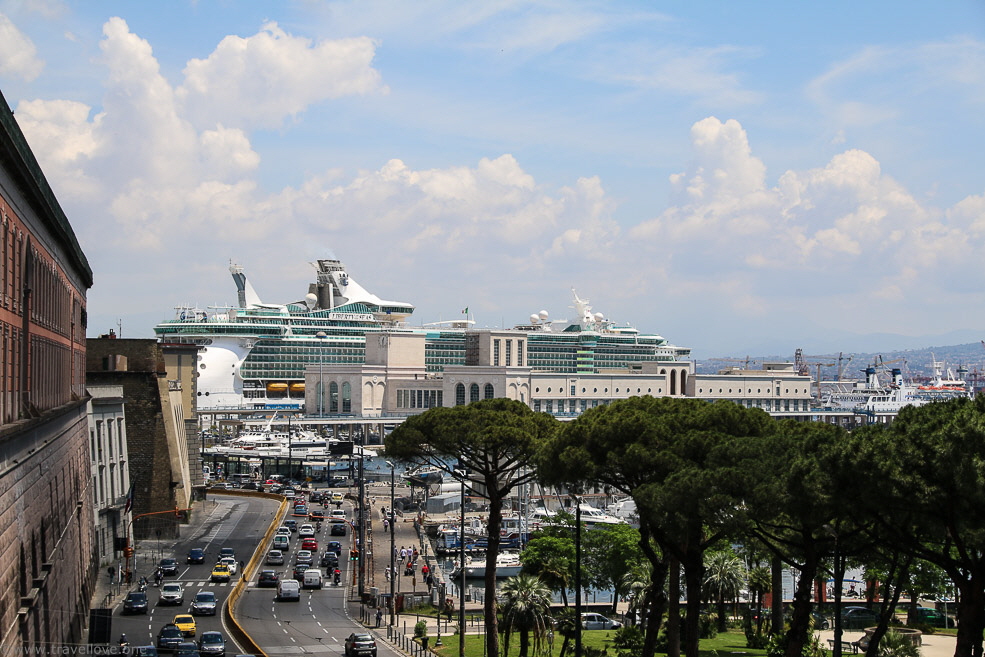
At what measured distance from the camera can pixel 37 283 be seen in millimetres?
20406

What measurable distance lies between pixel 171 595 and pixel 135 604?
1696 millimetres

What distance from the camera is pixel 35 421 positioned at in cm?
1769

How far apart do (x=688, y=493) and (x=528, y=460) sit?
1009cm

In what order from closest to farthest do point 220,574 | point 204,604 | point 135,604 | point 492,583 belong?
point 492,583
point 135,604
point 204,604
point 220,574

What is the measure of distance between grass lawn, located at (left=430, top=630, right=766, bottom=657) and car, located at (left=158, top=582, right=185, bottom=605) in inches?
299

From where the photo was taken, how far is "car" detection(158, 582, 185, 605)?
3519 cm

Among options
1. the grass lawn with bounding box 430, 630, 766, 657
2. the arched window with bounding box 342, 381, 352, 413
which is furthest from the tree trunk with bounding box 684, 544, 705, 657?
the arched window with bounding box 342, 381, 352, 413

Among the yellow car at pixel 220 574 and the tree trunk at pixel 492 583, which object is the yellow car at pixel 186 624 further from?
the yellow car at pixel 220 574

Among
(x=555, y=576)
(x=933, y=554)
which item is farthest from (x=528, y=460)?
(x=933, y=554)

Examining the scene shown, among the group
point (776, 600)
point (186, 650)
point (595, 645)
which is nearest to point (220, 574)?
point (186, 650)

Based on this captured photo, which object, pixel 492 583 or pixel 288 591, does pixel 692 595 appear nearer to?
pixel 492 583

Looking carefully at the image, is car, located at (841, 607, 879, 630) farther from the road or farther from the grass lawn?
the road

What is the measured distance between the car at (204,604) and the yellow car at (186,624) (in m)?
2.19

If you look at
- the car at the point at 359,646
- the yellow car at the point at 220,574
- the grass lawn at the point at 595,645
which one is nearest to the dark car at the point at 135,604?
the yellow car at the point at 220,574
